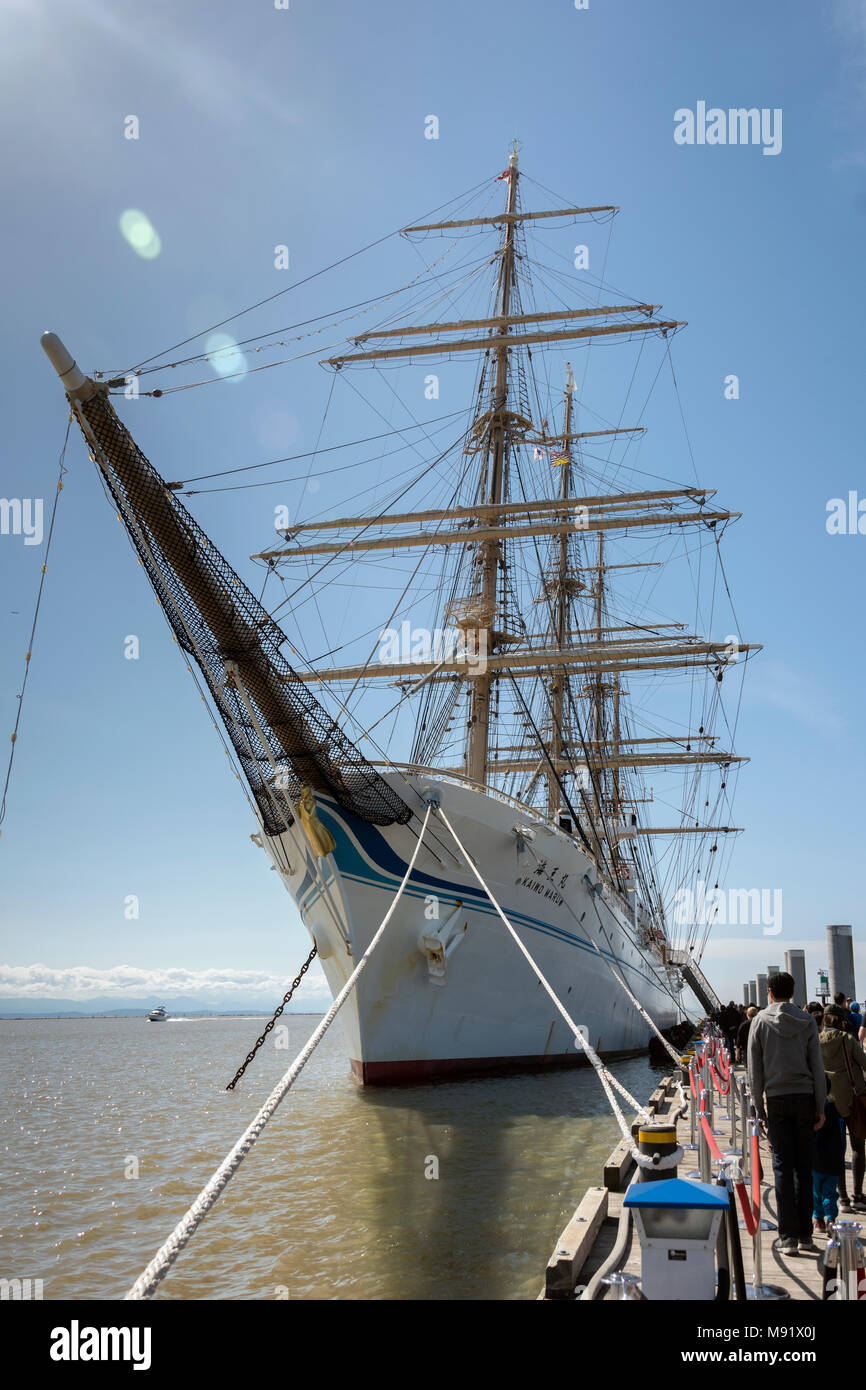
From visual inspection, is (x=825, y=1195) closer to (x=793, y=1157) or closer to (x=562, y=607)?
(x=793, y=1157)

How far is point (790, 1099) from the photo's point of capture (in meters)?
5.42

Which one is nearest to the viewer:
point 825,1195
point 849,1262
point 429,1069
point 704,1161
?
point 849,1262

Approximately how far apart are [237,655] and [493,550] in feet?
38.1

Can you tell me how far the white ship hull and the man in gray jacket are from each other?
9.17 metres

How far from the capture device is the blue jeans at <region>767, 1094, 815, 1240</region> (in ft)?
17.7

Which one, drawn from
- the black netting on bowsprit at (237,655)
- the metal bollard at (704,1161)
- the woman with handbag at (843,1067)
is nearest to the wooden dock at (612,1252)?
the metal bollard at (704,1161)

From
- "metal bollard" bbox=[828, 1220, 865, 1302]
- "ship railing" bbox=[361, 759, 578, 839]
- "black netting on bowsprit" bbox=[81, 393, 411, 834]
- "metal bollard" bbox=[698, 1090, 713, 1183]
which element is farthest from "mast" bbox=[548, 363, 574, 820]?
"metal bollard" bbox=[828, 1220, 865, 1302]


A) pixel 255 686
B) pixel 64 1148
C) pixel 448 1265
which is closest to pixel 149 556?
pixel 255 686

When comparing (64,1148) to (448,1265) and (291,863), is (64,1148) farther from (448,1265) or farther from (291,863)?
(448,1265)

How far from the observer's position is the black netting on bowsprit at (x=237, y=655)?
10.2 m

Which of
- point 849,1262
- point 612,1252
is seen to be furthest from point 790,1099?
point 849,1262

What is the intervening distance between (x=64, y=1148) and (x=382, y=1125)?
493cm

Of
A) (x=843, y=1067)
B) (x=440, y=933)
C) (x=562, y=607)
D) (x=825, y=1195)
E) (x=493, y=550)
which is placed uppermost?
(x=562, y=607)

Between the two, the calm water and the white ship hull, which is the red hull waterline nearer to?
the white ship hull
